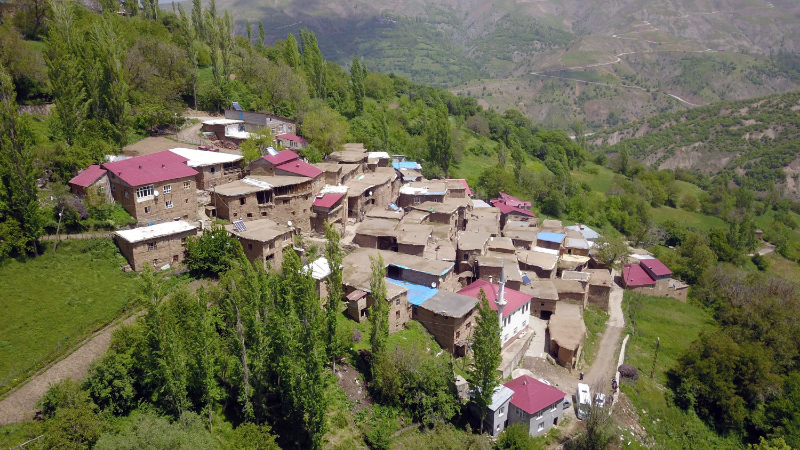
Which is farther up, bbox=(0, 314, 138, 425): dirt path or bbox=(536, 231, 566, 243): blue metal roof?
bbox=(0, 314, 138, 425): dirt path

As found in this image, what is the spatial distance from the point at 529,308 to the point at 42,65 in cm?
4752

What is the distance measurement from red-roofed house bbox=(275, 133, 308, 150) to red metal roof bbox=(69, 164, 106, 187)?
1814 cm

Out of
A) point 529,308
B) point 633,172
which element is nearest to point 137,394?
point 529,308

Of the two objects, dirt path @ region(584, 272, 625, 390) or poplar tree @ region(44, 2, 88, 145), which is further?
poplar tree @ region(44, 2, 88, 145)

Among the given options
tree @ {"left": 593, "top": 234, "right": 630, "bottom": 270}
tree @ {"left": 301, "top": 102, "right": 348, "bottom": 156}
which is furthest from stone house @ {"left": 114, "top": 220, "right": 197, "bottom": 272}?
tree @ {"left": 593, "top": 234, "right": 630, "bottom": 270}

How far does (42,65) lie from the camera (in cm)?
4734

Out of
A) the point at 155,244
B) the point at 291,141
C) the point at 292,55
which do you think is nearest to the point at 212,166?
the point at 155,244

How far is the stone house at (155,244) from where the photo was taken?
30547 mm

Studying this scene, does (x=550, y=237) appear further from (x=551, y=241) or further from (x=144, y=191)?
(x=144, y=191)

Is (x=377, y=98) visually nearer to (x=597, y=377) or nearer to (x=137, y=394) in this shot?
(x=597, y=377)

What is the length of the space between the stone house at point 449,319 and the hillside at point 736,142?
129107mm

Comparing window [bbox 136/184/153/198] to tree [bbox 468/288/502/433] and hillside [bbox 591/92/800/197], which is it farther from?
hillside [bbox 591/92/800/197]

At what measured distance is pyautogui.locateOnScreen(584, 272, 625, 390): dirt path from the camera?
36.0 meters

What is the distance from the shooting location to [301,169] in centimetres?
4216
